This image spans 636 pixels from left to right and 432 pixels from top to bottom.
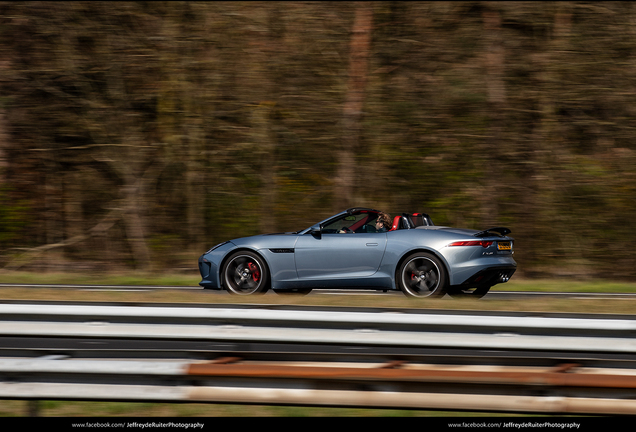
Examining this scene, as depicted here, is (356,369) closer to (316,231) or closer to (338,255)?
(338,255)

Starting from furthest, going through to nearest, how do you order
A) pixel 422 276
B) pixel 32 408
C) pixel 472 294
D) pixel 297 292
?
pixel 297 292
pixel 472 294
pixel 422 276
pixel 32 408

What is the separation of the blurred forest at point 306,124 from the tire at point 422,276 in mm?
6072

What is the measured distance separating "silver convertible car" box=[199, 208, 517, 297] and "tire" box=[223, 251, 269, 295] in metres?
0.01

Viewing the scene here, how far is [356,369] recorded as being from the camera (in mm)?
4133

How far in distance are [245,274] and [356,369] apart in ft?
18.5

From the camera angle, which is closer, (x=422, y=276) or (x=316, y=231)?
(x=422, y=276)

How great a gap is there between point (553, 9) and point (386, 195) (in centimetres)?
544

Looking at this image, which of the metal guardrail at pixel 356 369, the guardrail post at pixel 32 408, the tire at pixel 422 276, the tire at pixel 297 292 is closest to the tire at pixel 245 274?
the tire at pixel 297 292

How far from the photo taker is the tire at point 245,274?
31.2 feet

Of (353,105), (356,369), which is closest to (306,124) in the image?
(353,105)

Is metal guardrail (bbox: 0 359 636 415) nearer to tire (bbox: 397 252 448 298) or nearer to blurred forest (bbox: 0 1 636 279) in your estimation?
tire (bbox: 397 252 448 298)

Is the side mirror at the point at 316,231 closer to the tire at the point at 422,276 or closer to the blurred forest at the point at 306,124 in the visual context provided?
the tire at the point at 422,276

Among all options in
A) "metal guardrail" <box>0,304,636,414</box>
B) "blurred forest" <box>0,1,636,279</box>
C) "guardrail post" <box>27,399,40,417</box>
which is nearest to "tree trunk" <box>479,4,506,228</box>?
"blurred forest" <box>0,1,636,279</box>
